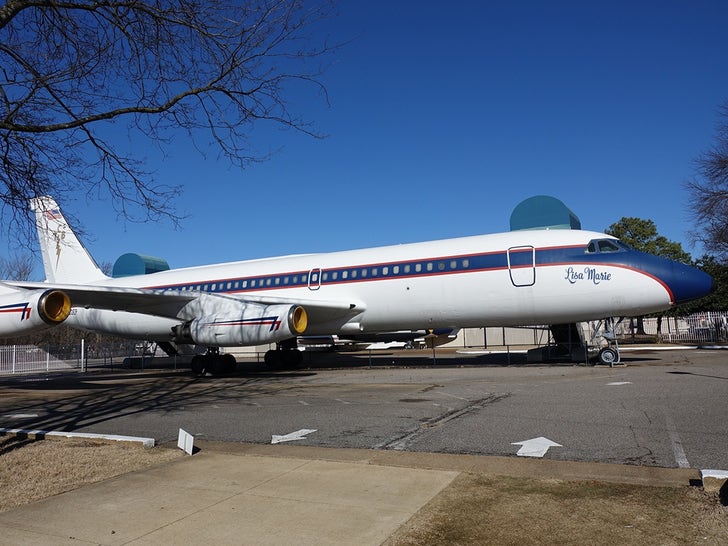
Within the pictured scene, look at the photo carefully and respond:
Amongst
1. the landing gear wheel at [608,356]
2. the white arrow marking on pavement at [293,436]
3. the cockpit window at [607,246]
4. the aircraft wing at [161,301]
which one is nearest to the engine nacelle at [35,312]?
the aircraft wing at [161,301]

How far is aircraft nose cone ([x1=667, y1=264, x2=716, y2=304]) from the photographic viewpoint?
15.5m

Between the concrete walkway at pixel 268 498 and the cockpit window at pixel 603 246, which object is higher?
the cockpit window at pixel 603 246

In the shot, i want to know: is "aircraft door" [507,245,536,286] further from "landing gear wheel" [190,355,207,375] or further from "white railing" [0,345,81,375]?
"white railing" [0,345,81,375]

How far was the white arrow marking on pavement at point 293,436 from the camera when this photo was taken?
303 inches

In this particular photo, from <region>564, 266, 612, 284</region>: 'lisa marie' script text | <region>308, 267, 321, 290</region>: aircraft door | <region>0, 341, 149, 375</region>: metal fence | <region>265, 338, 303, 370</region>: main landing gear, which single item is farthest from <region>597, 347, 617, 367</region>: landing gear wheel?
<region>0, 341, 149, 375</region>: metal fence

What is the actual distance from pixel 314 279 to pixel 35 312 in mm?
9225

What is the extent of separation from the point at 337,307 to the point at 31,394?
894 cm

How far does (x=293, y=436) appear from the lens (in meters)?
7.95

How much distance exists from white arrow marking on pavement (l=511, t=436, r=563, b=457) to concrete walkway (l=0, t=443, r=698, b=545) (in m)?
0.30

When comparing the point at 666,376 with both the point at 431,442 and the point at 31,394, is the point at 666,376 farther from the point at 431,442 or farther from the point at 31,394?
the point at 31,394

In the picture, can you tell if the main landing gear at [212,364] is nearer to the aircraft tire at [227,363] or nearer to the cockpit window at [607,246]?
the aircraft tire at [227,363]

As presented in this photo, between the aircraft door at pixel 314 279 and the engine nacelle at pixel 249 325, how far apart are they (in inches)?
101

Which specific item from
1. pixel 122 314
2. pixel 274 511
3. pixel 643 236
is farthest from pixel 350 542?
pixel 643 236

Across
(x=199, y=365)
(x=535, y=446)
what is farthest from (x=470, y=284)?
(x=535, y=446)
